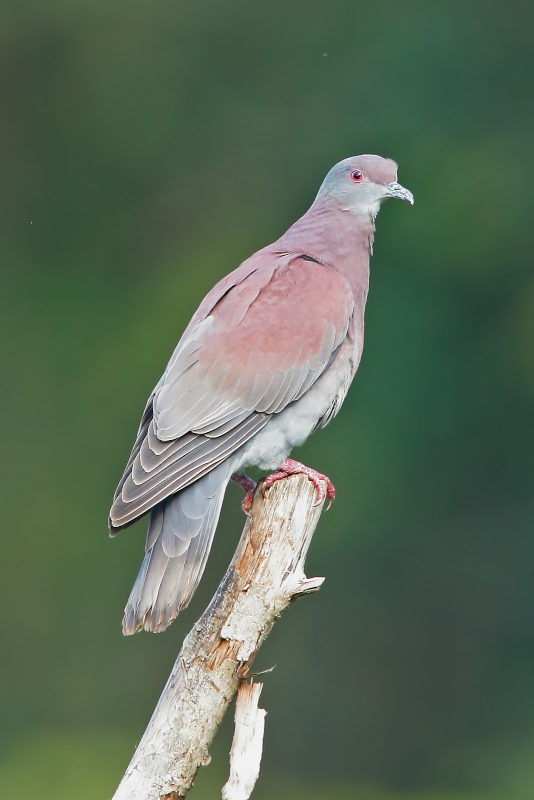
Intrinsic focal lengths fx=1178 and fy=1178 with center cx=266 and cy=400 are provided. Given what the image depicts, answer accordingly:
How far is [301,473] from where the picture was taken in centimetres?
315

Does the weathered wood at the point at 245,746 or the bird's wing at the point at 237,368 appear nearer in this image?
the weathered wood at the point at 245,746

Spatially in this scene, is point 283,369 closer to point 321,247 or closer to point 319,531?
point 321,247

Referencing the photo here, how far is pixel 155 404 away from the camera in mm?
3281

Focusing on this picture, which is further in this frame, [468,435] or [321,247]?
[468,435]

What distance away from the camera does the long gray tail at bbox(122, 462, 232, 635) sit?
2912 mm

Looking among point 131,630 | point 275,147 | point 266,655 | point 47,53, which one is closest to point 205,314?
point 131,630

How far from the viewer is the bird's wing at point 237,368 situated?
10.3 feet

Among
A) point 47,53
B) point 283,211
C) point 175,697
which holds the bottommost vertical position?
point 175,697

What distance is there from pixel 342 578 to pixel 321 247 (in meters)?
4.12

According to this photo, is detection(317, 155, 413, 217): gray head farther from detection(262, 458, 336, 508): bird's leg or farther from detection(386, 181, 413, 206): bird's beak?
detection(262, 458, 336, 508): bird's leg

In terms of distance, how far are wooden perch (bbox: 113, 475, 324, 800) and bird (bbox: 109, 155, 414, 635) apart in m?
0.14

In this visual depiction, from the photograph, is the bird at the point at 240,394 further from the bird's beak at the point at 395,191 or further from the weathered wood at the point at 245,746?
the weathered wood at the point at 245,746

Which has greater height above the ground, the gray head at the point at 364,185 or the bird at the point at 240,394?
the gray head at the point at 364,185

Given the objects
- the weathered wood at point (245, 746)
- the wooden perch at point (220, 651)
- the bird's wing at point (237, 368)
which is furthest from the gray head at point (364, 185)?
the weathered wood at point (245, 746)
